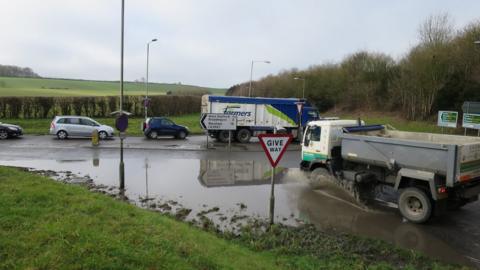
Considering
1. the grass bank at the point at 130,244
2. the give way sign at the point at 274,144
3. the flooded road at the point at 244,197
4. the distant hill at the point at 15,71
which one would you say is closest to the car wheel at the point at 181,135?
the flooded road at the point at 244,197

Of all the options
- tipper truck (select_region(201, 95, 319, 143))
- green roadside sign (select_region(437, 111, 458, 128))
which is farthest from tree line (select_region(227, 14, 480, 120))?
tipper truck (select_region(201, 95, 319, 143))

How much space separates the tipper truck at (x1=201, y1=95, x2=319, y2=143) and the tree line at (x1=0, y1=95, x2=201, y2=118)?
1759 cm

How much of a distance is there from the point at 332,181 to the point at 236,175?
4211 mm

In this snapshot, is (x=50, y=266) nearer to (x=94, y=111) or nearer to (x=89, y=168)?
(x=89, y=168)

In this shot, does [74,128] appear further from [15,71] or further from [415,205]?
[15,71]

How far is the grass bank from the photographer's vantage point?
4.54m

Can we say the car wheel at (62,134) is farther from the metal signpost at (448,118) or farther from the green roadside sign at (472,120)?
the green roadside sign at (472,120)

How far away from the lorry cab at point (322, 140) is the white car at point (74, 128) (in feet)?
53.9

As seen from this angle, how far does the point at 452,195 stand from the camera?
29.0ft

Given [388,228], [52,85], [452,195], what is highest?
[52,85]

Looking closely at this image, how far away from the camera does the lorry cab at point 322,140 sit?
11664mm

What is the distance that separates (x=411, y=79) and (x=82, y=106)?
32.9 meters

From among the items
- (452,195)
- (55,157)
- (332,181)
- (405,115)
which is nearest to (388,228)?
(452,195)

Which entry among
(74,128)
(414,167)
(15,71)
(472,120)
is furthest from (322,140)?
(15,71)
